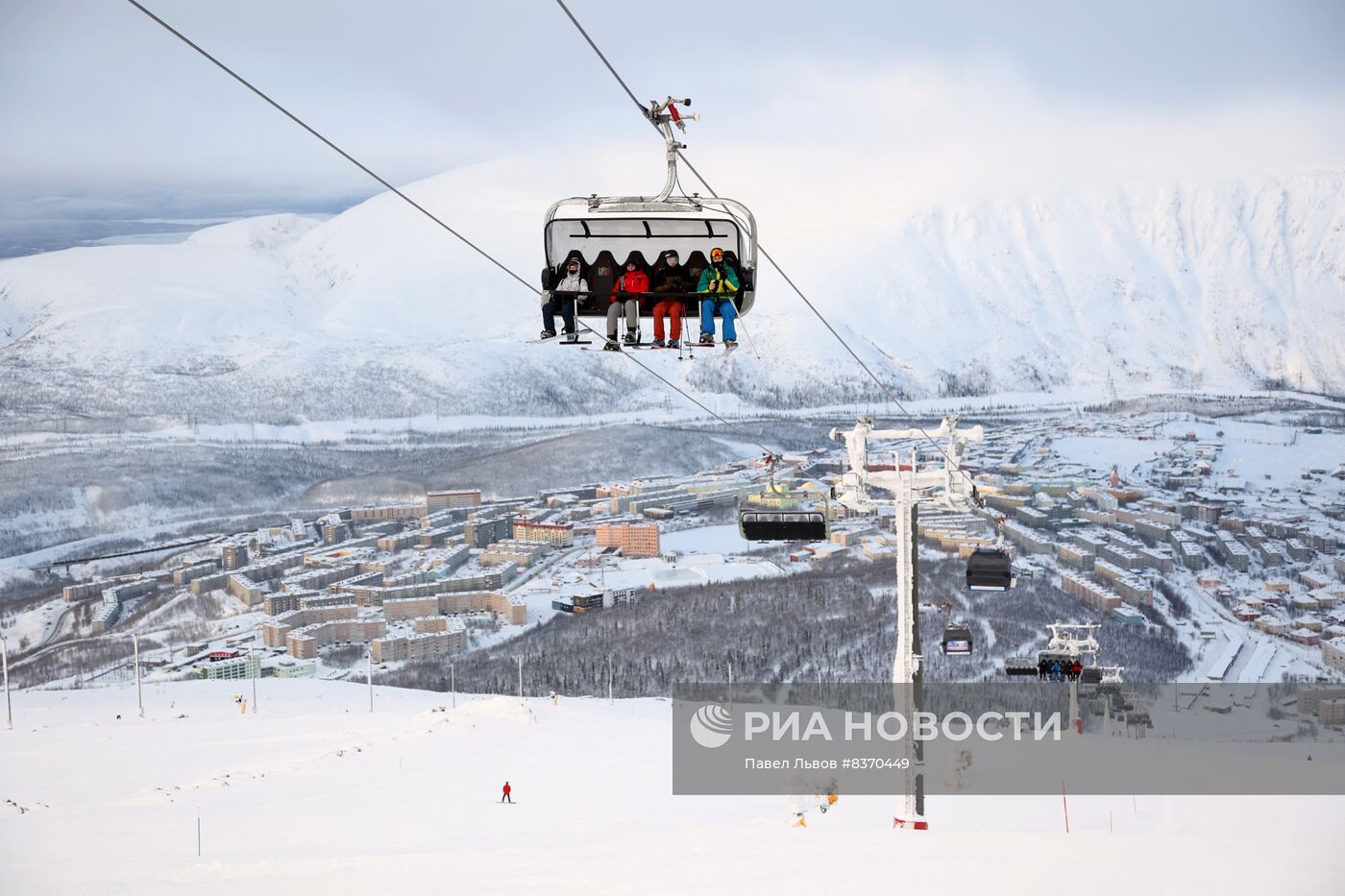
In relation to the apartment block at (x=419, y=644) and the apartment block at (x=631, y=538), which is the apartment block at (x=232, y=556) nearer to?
the apartment block at (x=631, y=538)

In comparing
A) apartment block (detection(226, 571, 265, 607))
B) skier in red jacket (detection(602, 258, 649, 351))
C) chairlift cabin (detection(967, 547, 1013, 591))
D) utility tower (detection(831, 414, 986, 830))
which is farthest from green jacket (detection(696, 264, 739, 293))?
apartment block (detection(226, 571, 265, 607))

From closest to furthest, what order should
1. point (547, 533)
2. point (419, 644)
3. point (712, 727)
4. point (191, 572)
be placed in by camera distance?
point (712, 727) < point (419, 644) < point (191, 572) < point (547, 533)

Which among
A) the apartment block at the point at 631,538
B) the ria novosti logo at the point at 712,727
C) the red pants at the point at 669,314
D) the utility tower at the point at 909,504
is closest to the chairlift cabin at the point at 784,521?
the utility tower at the point at 909,504

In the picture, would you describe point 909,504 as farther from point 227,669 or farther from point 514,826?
point 227,669

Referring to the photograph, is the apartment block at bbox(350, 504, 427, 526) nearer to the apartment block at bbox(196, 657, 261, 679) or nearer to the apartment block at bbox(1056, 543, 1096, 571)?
the apartment block at bbox(196, 657, 261, 679)

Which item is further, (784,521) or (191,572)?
(191,572)

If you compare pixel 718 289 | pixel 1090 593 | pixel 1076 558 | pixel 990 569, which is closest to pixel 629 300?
pixel 718 289
